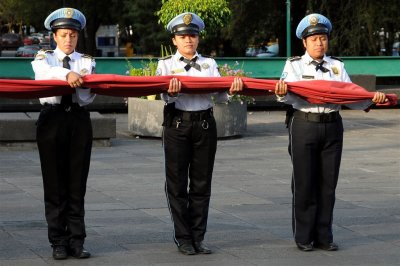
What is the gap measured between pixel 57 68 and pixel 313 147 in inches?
87.0

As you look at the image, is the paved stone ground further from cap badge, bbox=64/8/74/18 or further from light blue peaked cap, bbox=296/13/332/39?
cap badge, bbox=64/8/74/18

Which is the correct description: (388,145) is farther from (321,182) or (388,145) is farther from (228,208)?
(321,182)

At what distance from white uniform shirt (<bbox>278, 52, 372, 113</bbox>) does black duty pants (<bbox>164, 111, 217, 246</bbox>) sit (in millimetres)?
746

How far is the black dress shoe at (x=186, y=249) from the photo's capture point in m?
8.70

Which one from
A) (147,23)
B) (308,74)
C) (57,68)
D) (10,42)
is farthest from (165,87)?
(10,42)

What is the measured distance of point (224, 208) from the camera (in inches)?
446

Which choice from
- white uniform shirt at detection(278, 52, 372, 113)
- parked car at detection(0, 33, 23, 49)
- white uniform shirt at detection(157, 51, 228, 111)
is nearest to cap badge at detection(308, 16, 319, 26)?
white uniform shirt at detection(278, 52, 372, 113)

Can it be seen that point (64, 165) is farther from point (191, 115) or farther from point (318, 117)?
point (318, 117)

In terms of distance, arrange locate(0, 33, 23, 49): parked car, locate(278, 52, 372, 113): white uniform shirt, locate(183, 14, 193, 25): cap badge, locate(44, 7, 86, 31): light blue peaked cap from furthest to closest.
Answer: locate(0, 33, 23, 49): parked car < locate(278, 52, 372, 113): white uniform shirt < locate(183, 14, 193, 25): cap badge < locate(44, 7, 86, 31): light blue peaked cap

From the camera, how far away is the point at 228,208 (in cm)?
1133

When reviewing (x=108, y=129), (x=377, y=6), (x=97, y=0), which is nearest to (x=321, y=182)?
(x=108, y=129)

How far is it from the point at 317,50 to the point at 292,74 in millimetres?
300

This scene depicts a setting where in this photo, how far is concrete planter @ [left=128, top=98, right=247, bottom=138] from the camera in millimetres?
18391

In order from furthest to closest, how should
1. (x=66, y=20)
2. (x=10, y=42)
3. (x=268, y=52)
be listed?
1. (x=10, y=42)
2. (x=268, y=52)
3. (x=66, y=20)
